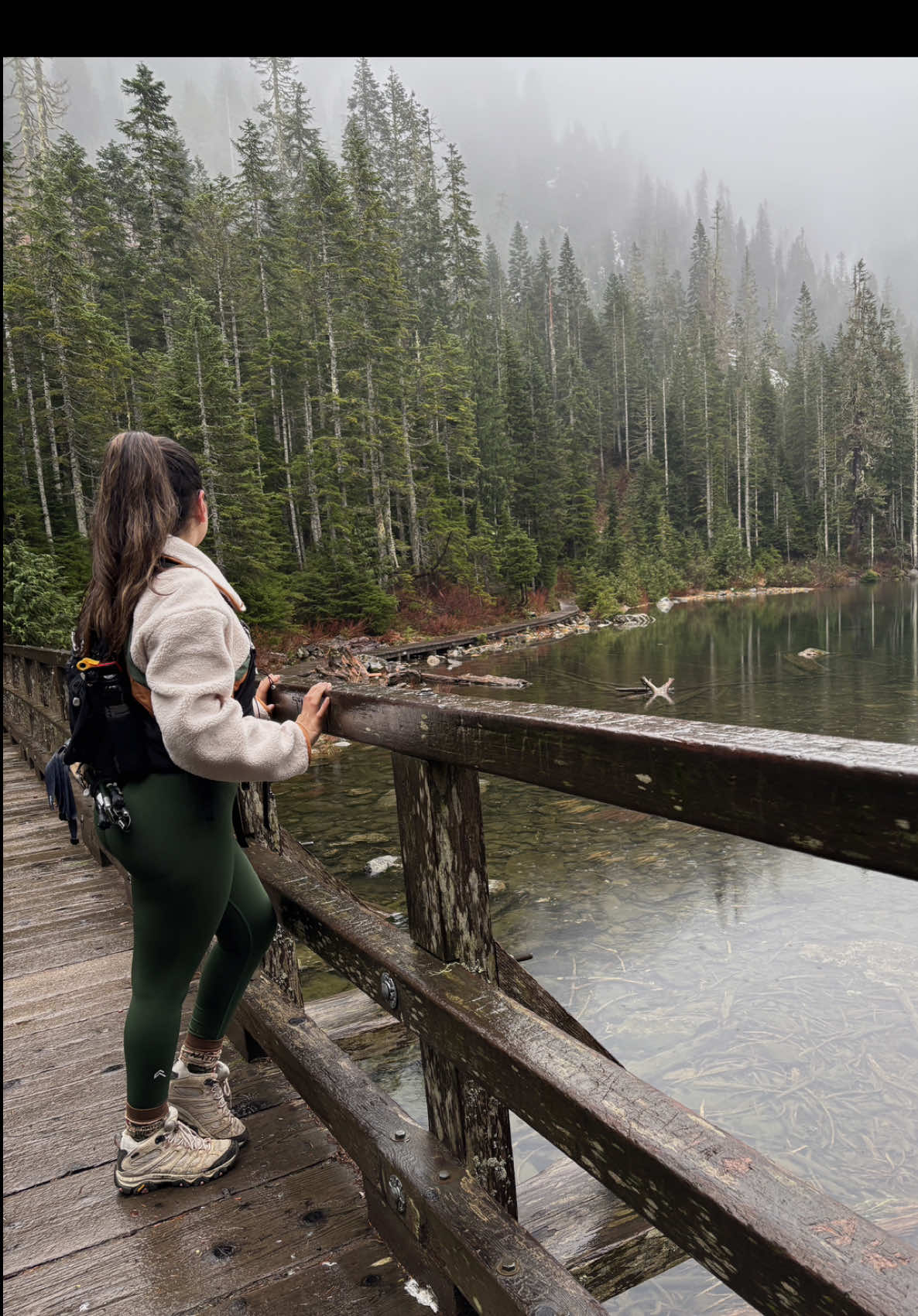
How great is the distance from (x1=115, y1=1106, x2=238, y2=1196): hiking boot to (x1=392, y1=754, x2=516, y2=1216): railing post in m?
0.82

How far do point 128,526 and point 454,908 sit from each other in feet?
3.46

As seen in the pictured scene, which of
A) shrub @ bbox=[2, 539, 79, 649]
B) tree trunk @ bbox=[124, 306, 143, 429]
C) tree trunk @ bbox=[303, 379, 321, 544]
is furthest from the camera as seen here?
tree trunk @ bbox=[303, 379, 321, 544]

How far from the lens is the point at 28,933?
416 cm

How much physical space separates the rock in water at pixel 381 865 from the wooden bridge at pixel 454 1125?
15.4 ft

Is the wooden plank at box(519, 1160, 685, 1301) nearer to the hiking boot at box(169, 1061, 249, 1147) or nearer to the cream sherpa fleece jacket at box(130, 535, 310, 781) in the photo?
the hiking boot at box(169, 1061, 249, 1147)

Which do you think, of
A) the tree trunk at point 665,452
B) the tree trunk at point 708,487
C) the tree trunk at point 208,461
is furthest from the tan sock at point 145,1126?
the tree trunk at point 665,452

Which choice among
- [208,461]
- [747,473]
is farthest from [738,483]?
[208,461]

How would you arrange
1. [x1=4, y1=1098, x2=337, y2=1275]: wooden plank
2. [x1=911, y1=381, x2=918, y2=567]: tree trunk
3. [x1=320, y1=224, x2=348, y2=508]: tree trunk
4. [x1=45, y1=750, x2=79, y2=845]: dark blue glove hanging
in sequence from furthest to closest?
1. [x1=911, y1=381, x2=918, y2=567]: tree trunk
2. [x1=320, y1=224, x2=348, y2=508]: tree trunk
3. [x1=45, y1=750, x2=79, y2=845]: dark blue glove hanging
4. [x1=4, y1=1098, x2=337, y2=1275]: wooden plank

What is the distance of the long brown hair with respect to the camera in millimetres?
1772

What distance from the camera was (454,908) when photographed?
5.01 feet

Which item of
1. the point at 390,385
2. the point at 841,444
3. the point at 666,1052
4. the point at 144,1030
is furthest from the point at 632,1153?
the point at 841,444

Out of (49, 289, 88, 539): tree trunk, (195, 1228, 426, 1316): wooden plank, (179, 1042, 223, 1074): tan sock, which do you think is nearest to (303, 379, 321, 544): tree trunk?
(49, 289, 88, 539): tree trunk

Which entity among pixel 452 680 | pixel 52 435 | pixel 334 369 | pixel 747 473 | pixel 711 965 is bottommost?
pixel 711 965

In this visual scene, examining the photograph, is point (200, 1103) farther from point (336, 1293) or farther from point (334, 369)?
point (334, 369)
